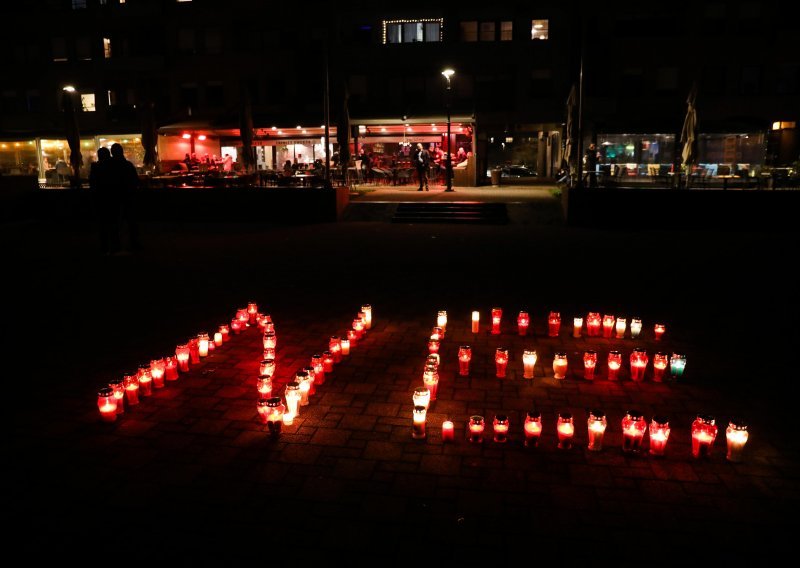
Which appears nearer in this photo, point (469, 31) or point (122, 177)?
point (122, 177)

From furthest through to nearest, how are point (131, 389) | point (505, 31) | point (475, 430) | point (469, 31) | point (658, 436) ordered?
1. point (469, 31)
2. point (505, 31)
3. point (131, 389)
4. point (475, 430)
5. point (658, 436)

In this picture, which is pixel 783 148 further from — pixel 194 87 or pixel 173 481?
pixel 173 481

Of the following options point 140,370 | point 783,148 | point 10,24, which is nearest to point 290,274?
point 140,370

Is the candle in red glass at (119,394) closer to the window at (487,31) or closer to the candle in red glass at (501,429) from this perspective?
the candle in red glass at (501,429)

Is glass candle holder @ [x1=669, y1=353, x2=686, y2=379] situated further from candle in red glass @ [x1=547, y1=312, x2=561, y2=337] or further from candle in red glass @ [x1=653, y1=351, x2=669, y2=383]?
candle in red glass @ [x1=547, y1=312, x2=561, y2=337]

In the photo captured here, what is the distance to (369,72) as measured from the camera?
3284cm

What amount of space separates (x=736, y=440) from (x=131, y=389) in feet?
16.0

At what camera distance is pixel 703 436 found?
4.25 metres

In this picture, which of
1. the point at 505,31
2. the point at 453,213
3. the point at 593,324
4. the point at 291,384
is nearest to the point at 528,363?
the point at 593,324

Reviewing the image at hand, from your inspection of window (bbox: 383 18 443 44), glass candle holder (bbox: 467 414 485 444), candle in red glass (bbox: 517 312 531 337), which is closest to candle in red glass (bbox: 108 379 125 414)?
glass candle holder (bbox: 467 414 485 444)

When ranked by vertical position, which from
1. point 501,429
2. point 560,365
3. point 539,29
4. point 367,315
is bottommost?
point 501,429

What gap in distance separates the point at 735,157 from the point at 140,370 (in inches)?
1244

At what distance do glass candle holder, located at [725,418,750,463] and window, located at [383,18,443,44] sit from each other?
103 ft

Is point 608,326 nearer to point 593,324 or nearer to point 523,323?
point 593,324
